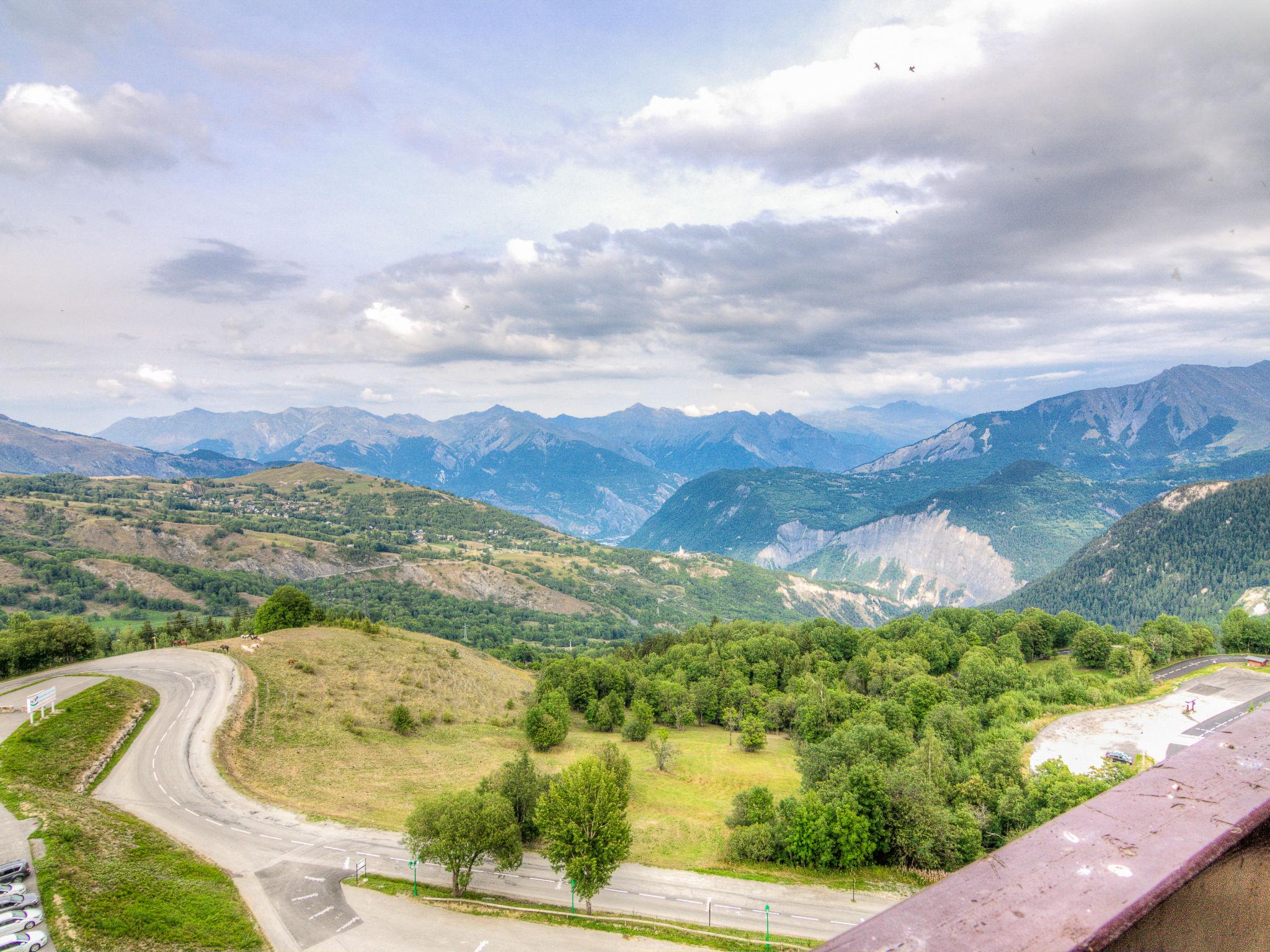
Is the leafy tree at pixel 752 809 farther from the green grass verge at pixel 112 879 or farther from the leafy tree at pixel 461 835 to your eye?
the green grass verge at pixel 112 879

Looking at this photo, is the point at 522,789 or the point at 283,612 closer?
the point at 522,789

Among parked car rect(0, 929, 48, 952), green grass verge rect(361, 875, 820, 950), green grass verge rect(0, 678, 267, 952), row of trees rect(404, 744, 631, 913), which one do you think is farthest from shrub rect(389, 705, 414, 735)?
parked car rect(0, 929, 48, 952)

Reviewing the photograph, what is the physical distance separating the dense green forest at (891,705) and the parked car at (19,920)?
4205 cm

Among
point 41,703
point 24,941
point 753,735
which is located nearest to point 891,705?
point 753,735

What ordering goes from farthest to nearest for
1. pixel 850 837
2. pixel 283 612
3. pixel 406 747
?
pixel 283 612
pixel 406 747
pixel 850 837

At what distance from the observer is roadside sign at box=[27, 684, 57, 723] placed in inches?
2077

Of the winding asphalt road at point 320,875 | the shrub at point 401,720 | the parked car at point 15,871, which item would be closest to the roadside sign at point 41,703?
the winding asphalt road at point 320,875

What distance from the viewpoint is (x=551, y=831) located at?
123 ft

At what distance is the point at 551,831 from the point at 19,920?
2629 cm

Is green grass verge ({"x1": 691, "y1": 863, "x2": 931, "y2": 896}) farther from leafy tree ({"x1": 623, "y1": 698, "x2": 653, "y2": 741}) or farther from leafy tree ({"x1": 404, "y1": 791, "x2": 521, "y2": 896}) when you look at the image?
leafy tree ({"x1": 623, "y1": 698, "x2": 653, "y2": 741})

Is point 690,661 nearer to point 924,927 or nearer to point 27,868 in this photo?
point 27,868

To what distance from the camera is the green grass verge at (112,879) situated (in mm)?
29953

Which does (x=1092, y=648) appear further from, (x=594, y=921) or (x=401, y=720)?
(x=401, y=720)

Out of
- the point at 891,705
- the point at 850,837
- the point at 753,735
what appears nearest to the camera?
the point at 850,837
